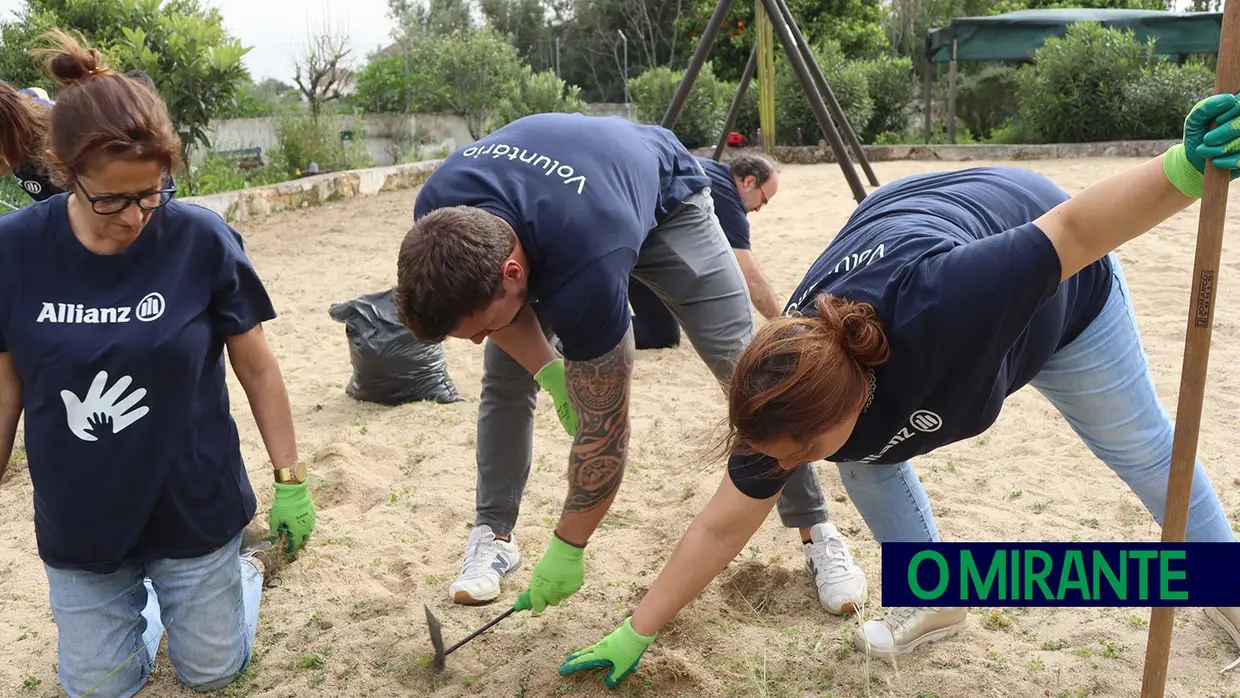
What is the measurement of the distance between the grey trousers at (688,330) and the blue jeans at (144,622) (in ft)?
2.51

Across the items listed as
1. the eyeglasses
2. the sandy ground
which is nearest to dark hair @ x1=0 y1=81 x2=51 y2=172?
the eyeglasses

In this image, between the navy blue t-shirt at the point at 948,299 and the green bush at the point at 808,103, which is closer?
the navy blue t-shirt at the point at 948,299

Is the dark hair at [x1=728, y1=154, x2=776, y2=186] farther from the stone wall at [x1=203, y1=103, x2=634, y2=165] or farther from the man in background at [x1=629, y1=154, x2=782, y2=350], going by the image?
the stone wall at [x1=203, y1=103, x2=634, y2=165]

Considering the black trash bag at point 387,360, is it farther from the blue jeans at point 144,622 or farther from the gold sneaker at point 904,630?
the gold sneaker at point 904,630

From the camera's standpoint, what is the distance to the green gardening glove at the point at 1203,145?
5.02 feet

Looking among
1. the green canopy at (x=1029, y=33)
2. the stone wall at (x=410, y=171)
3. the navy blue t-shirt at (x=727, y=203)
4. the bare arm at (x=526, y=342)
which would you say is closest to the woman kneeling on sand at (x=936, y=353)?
the bare arm at (x=526, y=342)

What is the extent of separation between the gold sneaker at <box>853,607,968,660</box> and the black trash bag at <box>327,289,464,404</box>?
2.52 metres

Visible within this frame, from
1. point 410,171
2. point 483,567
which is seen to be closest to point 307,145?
point 410,171

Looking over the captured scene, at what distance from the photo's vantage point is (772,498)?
2.00m

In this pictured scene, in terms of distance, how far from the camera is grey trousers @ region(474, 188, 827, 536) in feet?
9.00

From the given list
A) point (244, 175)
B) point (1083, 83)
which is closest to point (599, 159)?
point (244, 175)

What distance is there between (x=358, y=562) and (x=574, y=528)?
3.45 feet

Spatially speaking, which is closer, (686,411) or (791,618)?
(791,618)

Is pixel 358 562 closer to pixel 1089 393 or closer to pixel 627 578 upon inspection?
pixel 627 578
